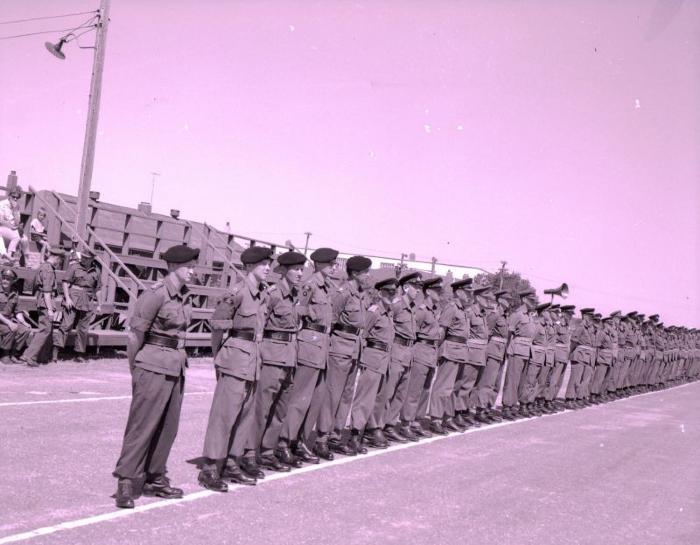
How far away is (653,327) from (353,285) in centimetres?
1854

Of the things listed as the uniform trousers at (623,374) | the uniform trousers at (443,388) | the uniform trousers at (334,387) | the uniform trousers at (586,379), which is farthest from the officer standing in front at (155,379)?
the uniform trousers at (623,374)

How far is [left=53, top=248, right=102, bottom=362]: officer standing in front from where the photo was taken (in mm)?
12711

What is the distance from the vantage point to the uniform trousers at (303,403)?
7.16m

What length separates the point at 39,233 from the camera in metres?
14.3

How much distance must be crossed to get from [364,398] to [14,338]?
641 cm

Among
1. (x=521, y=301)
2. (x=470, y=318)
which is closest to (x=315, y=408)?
(x=470, y=318)

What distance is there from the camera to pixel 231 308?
628cm

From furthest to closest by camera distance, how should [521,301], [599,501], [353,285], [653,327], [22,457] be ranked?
A: [653,327] < [521,301] < [353,285] < [599,501] < [22,457]

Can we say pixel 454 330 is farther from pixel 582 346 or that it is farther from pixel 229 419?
pixel 582 346

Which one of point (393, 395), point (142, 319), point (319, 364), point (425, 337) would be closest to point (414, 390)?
point (393, 395)

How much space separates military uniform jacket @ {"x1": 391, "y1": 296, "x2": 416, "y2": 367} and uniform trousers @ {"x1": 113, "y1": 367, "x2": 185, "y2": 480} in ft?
12.6

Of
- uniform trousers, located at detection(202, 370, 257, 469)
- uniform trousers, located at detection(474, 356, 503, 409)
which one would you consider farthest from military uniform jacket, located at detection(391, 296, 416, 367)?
uniform trousers, located at detection(202, 370, 257, 469)

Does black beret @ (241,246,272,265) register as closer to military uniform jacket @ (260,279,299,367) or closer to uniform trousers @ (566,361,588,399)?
military uniform jacket @ (260,279,299,367)

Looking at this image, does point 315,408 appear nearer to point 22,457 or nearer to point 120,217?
point 22,457
